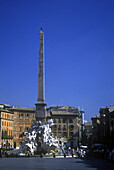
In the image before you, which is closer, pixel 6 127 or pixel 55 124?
pixel 6 127

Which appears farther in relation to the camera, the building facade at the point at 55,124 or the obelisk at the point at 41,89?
the building facade at the point at 55,124

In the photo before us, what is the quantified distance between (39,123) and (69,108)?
159 ft

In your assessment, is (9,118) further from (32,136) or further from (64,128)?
(32,136)

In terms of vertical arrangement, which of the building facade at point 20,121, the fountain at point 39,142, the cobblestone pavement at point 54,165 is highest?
the building facade at point 20,121

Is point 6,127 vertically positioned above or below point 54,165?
above

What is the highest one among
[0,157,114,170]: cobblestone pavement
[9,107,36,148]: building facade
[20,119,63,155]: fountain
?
[9,107,36,148]: building facade

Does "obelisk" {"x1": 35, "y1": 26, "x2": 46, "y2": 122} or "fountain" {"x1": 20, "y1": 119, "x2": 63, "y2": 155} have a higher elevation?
"obelisk" {"x1": 35, "y1": 26, "x2": 46, "y2": 122}

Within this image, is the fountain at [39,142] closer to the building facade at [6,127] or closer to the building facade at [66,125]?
the building facade at [6,127]

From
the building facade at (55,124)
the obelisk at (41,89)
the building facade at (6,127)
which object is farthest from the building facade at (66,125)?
the obelisk at (41,89)

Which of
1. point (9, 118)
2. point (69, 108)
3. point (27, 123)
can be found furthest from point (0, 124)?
point (69, 108)

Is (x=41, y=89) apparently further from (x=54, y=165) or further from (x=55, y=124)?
(x=55, y=124)

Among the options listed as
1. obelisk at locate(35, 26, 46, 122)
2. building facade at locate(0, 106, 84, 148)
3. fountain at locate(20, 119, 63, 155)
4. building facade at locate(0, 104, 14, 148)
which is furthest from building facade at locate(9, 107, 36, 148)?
obelisk at locate(35, 26, 46, 122)

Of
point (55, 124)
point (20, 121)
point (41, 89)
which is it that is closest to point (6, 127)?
point (20, 121)

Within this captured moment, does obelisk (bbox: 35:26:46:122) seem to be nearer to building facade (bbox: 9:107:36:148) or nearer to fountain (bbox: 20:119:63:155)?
fountain (bbox: 20:119:63:155)
